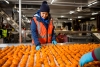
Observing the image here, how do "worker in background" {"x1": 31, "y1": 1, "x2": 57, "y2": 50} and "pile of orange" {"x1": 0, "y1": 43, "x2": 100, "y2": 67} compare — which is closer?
"pile of orange" {"x1": 0, "y1": 43, "x2": 100, "y2": 67}

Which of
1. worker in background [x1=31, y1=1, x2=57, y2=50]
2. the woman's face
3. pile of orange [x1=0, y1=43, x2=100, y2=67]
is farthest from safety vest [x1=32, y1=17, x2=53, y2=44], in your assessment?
pile of orange [x1=0, y1=43, x2=100, y2=67]

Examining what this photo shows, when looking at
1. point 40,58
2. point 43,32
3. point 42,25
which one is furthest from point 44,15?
point 40,58

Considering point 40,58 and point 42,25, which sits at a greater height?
point 42,25

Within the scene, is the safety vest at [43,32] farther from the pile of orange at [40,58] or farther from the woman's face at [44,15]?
the pile of orange at [40,58]

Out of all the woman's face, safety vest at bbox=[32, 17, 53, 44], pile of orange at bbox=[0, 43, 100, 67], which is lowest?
pile of orange at bbox=[0, 43, 100, 67]

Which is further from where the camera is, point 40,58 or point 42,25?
point 42,25

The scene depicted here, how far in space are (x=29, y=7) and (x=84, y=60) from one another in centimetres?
1268

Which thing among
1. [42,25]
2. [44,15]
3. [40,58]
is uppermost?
[44,15]

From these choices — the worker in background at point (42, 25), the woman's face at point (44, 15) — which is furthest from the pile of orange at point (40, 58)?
the woman's face at point (44, 15)

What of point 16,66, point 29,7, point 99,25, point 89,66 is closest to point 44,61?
point 16,66

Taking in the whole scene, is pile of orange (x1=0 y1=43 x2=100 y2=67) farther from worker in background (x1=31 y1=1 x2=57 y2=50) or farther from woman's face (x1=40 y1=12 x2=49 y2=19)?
woman's face (x1=40 y1=12 x2=49 y2=19)

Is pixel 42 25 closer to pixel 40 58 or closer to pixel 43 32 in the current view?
pixel 43 32

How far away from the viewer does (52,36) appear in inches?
147

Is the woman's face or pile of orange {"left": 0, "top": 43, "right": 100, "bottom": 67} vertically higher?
the woman's face
